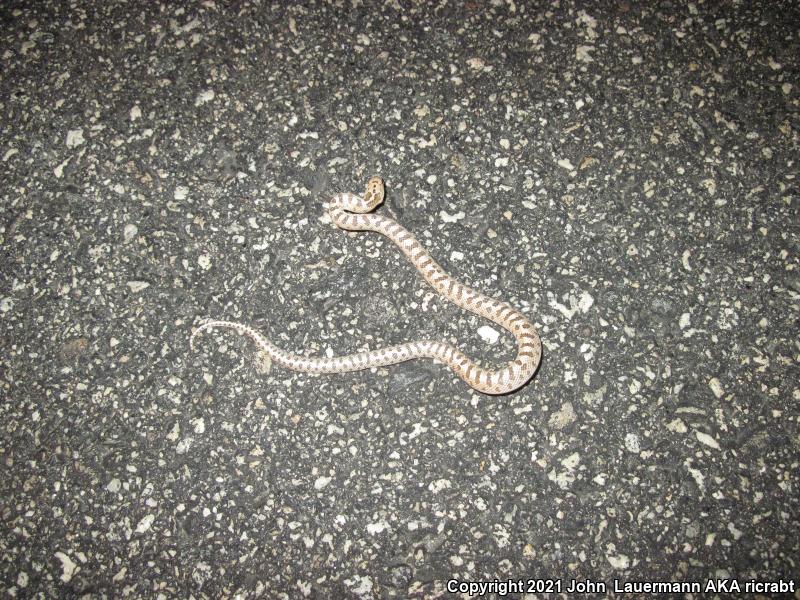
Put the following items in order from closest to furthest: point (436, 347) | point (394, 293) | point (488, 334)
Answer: point (436, 347) → point (488, 334) → point (394, 293)

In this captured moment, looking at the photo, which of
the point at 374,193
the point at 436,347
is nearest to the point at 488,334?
the point at 436,347

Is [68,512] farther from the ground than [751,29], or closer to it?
closer to it

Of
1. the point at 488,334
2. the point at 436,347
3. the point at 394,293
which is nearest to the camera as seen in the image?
the point at 436,347

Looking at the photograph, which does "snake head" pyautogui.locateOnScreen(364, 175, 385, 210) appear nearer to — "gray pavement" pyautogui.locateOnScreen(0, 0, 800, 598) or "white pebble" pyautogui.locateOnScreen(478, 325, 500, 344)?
"gray pavement" pyautogui.locateOnScreen(0, 0, 800, 598)

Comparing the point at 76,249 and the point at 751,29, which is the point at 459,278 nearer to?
the point at 76,249

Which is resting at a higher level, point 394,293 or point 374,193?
point 374,193

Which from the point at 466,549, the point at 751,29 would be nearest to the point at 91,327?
the point at 466,549

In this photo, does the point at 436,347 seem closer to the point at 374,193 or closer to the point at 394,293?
the point at 394,293
